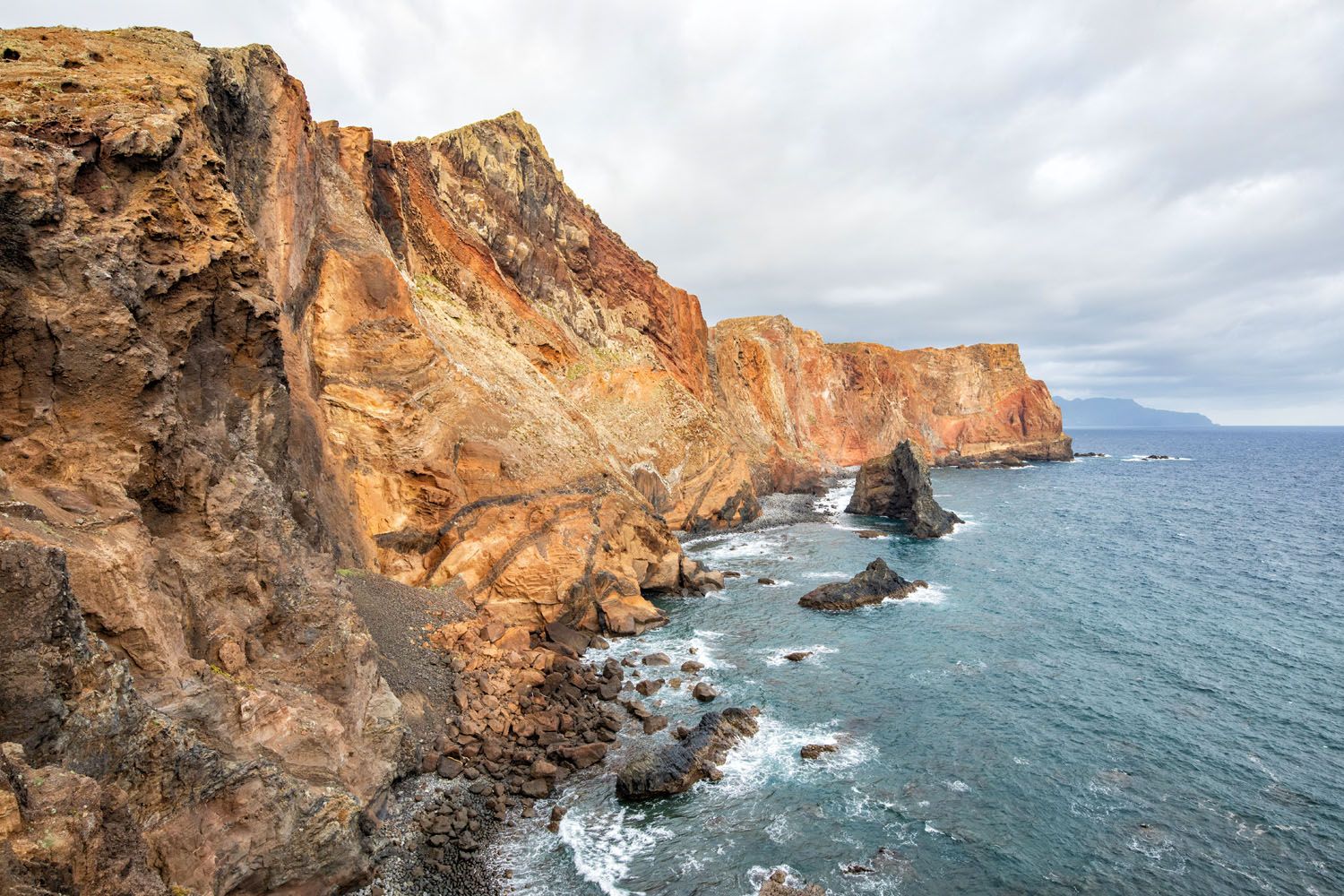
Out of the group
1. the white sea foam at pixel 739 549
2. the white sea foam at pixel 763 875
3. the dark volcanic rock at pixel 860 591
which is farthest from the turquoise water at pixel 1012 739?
the white sea foam at pixel 739 549

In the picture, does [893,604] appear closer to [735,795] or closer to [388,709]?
[735,795]

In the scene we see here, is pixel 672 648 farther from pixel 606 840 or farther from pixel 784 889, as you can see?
pixel 784 889

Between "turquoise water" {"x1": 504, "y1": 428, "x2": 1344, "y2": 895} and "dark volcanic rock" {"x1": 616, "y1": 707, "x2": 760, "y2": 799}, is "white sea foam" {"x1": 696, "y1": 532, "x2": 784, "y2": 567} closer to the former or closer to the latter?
"turquoise water" {"x1": 504, "y1": 428, "x2": 1344, "y2": 895}

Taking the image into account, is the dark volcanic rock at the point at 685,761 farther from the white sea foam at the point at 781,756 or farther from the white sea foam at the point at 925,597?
the white sea foam at the point at 925,597

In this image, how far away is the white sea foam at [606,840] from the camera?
1602cm

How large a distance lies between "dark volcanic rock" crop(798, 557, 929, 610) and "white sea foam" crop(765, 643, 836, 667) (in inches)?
216

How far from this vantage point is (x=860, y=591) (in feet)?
120

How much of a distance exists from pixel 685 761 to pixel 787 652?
10913mm

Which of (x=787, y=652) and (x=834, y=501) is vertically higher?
(x=834, y=501)

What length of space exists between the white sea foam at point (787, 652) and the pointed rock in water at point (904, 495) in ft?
90.0

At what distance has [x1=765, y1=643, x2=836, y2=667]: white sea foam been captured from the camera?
28.5 metres

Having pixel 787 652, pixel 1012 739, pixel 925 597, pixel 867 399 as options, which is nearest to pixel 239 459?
pixel 787 652

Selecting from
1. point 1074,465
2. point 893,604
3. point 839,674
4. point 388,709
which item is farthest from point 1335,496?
point 388,709

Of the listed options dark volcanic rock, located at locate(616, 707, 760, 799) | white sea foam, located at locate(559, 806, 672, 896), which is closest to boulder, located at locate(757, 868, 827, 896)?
white sea foam, located at locate(559, 806, 672, 896)
